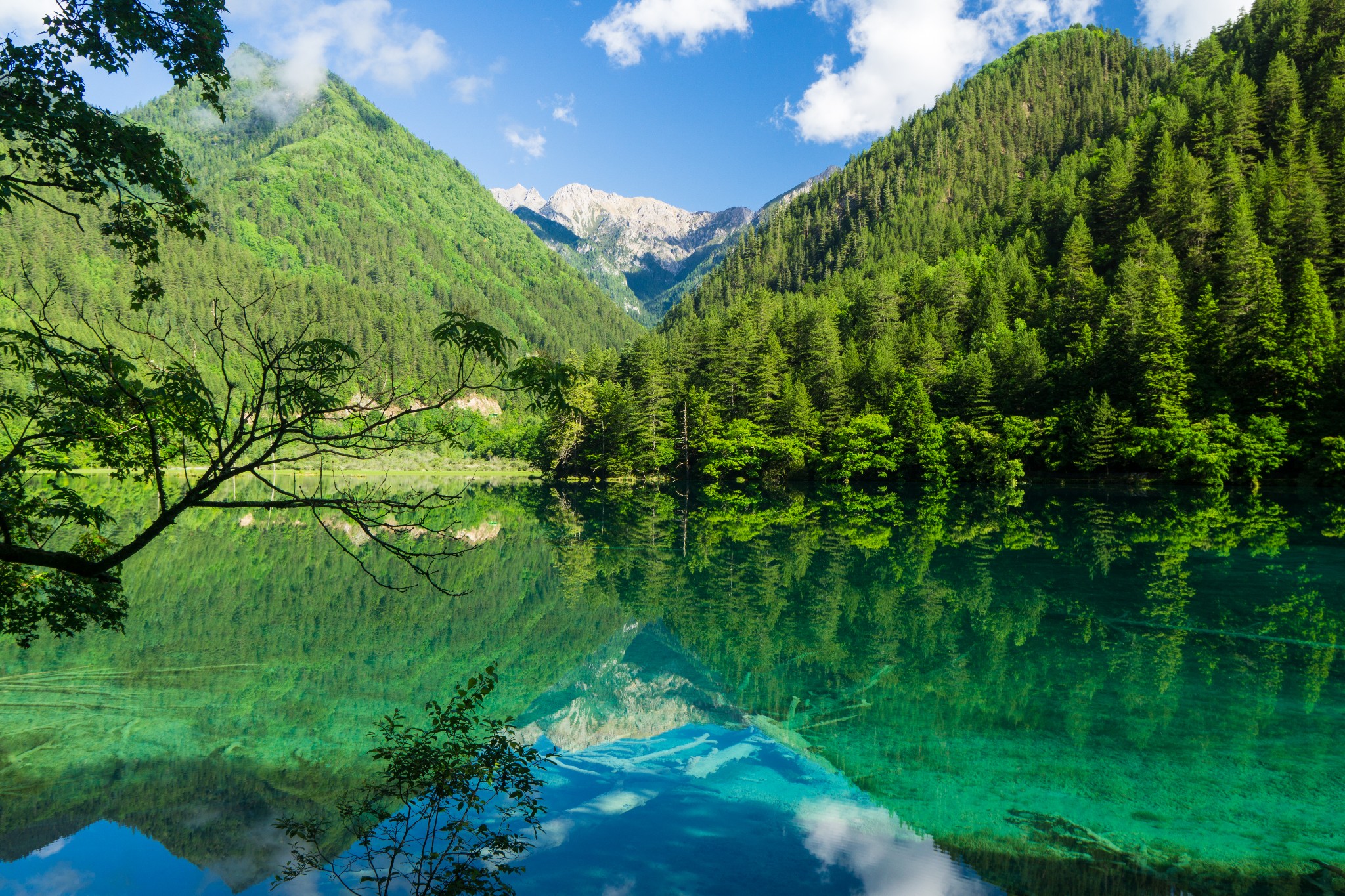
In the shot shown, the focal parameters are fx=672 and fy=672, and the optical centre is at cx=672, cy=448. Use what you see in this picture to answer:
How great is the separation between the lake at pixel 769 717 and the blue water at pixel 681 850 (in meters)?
0.04

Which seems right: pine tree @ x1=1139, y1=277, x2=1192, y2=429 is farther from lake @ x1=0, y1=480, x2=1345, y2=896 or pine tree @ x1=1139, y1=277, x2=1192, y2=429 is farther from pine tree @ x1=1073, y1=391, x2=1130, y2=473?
lake @ x1=0, y1=480, x2=1345, y2=896

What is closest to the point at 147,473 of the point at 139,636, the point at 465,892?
the point at 465,892

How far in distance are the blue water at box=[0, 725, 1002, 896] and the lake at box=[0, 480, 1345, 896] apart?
0.13ft

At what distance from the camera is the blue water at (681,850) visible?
22.5 feet

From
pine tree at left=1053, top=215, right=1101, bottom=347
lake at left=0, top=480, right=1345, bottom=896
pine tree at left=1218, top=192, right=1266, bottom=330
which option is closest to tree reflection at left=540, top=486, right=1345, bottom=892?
lake at left=0, top=480, right=1345, bottom=896

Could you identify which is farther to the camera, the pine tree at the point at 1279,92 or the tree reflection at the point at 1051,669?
the pine tree at the point at 1279,92

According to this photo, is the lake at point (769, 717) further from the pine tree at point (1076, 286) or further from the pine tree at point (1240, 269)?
the pine tree at point (1076, 286)

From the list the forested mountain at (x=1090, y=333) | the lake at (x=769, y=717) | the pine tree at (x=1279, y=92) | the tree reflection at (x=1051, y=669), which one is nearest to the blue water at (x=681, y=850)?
the lake at (x=769, y=717)

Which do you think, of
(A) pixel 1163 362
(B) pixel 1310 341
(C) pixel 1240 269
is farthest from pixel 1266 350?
(C) pixel 1240 269

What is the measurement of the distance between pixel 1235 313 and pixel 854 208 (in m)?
96.9

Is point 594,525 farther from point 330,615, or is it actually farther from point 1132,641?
point 1132,641

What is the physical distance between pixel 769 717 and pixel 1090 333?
5597 cm

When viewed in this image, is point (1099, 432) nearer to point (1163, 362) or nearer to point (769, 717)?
point (1163, 362)

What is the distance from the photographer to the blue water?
6852mm
